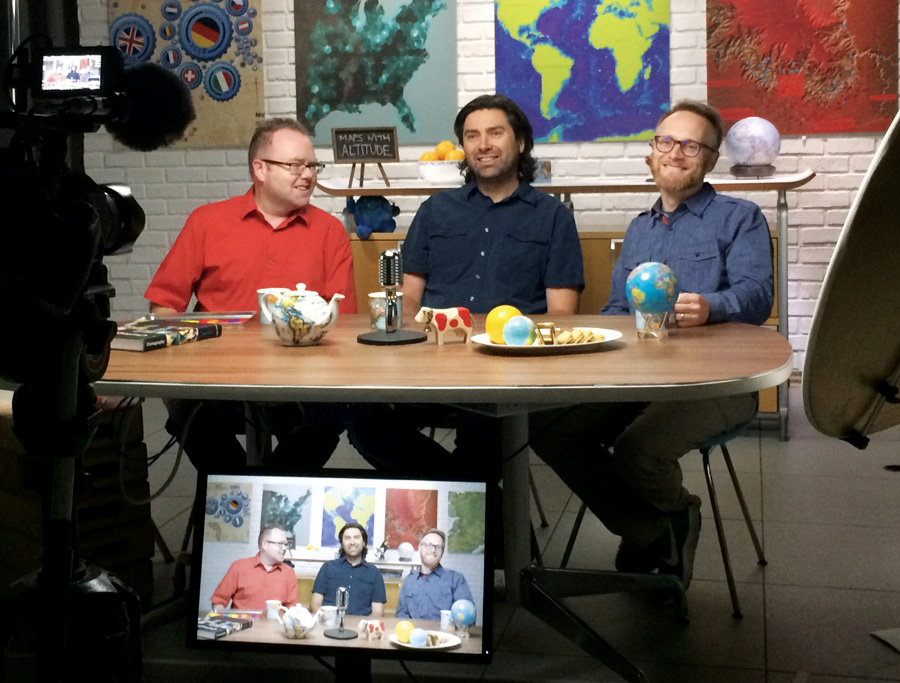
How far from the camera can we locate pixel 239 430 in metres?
2.50

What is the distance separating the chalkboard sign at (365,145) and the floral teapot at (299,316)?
7.11ft

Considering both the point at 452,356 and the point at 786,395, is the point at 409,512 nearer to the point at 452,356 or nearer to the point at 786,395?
the point at 452,356

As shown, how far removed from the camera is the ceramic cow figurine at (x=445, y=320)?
187 centimetres

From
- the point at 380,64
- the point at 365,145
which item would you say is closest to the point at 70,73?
the point at 365,145

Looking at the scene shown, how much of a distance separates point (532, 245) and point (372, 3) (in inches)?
98.3

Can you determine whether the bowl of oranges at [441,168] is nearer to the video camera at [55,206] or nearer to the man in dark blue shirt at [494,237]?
the man in dark blue shirt at [494,237]

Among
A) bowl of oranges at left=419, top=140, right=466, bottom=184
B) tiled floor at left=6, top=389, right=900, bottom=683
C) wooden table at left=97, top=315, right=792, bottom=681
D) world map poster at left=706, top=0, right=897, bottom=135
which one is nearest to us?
wooden table at left=97, top=315, right=792, bottom=681

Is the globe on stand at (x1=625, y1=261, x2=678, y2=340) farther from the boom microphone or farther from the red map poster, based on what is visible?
the boom microphone

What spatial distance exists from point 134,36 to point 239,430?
3.34 m

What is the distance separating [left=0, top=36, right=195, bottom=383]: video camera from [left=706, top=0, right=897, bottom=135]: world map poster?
3964 mm

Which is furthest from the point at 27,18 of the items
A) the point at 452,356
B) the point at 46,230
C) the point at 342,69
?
the point at 46,230

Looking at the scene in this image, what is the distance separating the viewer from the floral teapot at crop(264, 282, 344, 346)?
1.87m

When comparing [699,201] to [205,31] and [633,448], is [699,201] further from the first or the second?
[205,31]

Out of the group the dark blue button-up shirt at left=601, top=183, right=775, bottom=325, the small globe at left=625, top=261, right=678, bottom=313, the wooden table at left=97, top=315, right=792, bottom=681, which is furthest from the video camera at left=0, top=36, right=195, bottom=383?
the dark blue button-up shirt at left=601, top=183, right=775, bottom=325
